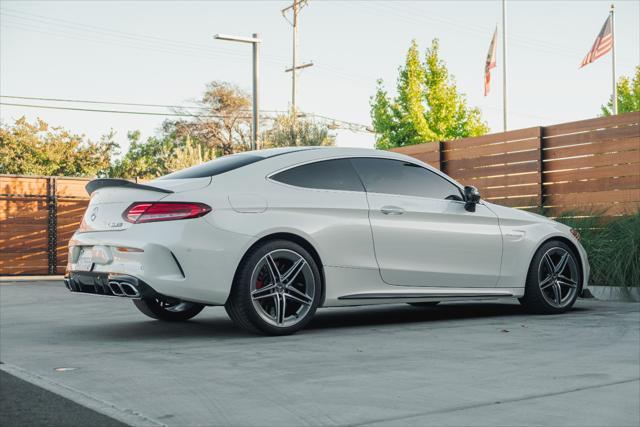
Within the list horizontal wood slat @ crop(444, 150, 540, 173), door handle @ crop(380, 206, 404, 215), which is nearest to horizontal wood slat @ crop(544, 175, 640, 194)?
horizontal wood slat @ crop(444, 150, 540, 173)

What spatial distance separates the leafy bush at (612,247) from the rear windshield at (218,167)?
5.22 metres

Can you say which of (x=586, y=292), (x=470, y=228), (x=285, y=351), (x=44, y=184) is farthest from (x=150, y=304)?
(x=44, y=184)

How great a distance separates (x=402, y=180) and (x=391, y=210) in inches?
17.3

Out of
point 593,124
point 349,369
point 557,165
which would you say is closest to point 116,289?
point 349,369

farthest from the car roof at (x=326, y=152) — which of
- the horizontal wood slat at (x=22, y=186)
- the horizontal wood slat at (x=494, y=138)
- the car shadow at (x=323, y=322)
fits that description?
the horizontal wood slat at (x=22, y=186)

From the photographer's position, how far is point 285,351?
218 inches

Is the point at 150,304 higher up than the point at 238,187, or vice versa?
the point at 238,187

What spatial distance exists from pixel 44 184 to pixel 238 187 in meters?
15.9

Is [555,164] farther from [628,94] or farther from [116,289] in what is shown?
[628,94]

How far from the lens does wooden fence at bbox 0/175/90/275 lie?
20328 mm

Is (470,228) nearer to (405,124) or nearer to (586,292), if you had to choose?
(586,292)

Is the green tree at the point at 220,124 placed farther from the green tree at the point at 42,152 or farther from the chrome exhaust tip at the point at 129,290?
the chrome exhaust tip at the point at 129,290

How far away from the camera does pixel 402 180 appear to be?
24.1 feet

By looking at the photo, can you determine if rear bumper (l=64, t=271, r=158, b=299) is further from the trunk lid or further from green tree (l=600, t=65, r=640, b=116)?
green tree (l=600, t=65, r=640, b=116)
